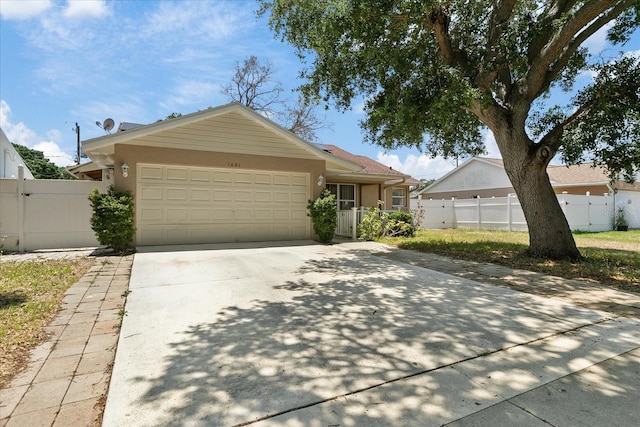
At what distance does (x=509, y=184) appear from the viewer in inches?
863

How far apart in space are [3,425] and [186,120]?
8.68m

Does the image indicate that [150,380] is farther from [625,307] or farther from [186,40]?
[186,40]

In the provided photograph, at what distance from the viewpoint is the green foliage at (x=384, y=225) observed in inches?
474

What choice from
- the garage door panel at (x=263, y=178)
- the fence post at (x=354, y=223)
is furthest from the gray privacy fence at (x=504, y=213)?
the garage door panel at (x=263, y=178)

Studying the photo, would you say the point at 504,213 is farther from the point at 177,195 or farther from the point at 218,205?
the point at 177,195

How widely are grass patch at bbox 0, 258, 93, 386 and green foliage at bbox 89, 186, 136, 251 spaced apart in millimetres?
900

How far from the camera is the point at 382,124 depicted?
382 inches

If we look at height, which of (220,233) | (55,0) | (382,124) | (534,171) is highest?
(55,0)

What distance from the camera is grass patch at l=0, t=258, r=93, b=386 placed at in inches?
120

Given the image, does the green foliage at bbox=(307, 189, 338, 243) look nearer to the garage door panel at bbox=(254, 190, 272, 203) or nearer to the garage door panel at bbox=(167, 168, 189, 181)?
the garage door panel at bbox=(254, 190, 272, 203)

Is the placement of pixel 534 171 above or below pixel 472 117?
below

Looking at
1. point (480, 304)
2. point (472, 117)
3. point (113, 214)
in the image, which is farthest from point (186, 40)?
point (480, 304)

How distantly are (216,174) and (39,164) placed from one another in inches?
1716

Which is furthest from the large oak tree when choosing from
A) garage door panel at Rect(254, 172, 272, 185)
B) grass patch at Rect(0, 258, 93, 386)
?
grass patch at Rect(0, 258, 93, 386)
